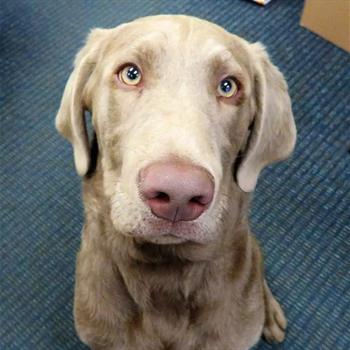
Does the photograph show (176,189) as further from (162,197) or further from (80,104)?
(80,104)

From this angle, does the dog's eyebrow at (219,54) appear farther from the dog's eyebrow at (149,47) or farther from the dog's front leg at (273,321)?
the dog's front leg at (273,321)

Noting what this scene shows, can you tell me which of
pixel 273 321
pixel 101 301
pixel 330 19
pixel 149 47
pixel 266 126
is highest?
pixel 149 47

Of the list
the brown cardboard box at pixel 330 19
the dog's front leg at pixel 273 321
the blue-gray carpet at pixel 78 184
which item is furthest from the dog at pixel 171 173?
the brown cardboard box at pixel 330 19

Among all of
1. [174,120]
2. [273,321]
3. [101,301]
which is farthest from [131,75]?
[273,321]

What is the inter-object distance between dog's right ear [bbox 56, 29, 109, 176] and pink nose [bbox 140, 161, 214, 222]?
393 millimetres

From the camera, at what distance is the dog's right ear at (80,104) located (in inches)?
58.0

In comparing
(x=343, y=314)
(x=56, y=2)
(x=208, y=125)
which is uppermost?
(x=208, y=125)

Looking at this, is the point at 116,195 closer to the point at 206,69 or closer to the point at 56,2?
the point at 206,69

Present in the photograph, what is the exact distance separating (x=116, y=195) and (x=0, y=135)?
1326 millimetres

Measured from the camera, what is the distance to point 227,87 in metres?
1.39

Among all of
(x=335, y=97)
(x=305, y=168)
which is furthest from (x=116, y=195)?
(x=335, y=97)

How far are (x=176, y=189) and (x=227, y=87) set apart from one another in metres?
0.39

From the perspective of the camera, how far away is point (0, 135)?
249 cm

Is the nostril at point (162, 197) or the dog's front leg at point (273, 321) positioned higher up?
the nostril at point (162, 197)
